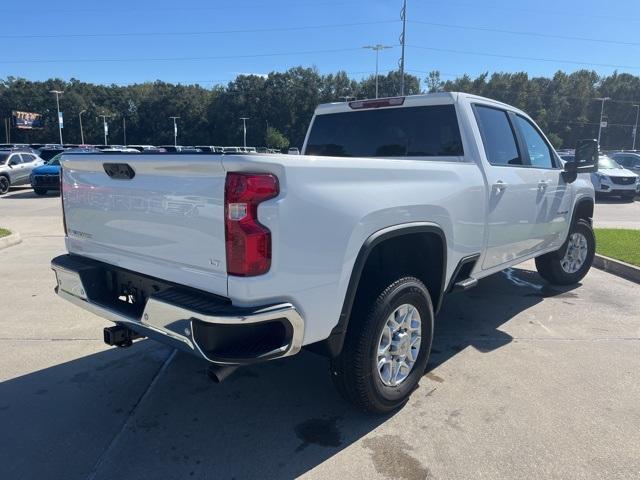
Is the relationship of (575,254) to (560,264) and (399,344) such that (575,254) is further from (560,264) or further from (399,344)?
(399,344)

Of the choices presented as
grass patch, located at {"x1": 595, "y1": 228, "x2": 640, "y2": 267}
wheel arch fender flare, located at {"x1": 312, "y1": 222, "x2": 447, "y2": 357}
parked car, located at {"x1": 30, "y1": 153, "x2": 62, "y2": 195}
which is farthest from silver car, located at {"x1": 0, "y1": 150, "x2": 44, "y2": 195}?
wheel arch fender flare, located at {"x1": 312, "y1": 222, "x2": 447, "y2": 357}

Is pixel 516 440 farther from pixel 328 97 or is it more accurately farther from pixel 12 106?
pixel 12 106

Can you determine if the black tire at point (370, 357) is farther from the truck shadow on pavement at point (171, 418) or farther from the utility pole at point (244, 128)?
the utility pole at point (244, 128)

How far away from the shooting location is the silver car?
1906 cm

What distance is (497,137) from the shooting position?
171 inches

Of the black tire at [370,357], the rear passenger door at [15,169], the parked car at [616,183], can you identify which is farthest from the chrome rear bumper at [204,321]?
the rear passenger door at [15,169]

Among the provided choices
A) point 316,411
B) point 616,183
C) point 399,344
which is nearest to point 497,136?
point 399,344

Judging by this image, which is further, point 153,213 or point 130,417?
point 130,417

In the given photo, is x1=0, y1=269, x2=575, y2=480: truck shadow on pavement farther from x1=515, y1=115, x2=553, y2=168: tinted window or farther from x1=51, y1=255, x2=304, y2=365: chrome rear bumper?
x1=515, y1=115, x2=553, y2=168: tinted window

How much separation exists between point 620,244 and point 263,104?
3734 inches

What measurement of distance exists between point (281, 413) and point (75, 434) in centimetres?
125

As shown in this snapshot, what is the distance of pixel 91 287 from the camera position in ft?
9.98

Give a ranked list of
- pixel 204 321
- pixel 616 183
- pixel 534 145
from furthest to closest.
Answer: pixel 616 183
pixel 534 145
pixel 204 321

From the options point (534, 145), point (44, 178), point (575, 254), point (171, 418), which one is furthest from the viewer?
point (44, 178)
